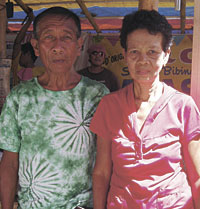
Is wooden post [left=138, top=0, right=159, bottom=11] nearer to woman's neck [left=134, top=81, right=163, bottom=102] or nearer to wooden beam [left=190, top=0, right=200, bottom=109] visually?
wooden beam [left=190, top=0, right=200, bottom=109]

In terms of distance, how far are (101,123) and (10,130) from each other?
0.48 m

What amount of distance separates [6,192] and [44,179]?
0.23 meters

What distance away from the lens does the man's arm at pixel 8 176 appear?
150 cm

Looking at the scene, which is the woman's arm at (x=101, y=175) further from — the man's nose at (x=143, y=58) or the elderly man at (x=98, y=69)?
the elderly man at (x=98, y=69)

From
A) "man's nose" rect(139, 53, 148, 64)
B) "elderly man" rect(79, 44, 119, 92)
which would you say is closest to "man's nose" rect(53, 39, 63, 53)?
"man's nose" rect(139, 53, 148, 64)

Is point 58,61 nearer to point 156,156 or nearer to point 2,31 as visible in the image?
point 156,156

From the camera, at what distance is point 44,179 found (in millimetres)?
1438

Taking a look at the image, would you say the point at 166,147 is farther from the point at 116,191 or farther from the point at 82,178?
the point at 82,178

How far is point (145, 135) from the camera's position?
4.13 feet

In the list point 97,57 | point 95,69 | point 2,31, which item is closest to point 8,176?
point 2,31

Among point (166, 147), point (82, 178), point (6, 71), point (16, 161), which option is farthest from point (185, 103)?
point (6, 71)

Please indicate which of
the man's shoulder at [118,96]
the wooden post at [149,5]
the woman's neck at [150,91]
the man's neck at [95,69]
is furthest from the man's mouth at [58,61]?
the man's neck at [95,69]

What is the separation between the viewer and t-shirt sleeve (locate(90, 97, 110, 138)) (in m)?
1.34

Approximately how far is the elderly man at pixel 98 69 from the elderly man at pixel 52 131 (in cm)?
360
